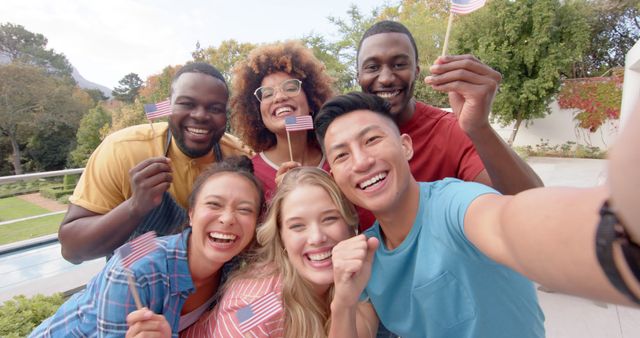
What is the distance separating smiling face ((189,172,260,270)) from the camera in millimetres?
2016

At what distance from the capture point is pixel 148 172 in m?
1.98

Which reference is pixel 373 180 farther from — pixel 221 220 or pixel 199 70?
pixel 199 70

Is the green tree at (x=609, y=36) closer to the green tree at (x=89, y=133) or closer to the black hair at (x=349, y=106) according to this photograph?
the black hair at (x=349, y=106)

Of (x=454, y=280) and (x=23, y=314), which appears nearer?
(x=454, y=280)

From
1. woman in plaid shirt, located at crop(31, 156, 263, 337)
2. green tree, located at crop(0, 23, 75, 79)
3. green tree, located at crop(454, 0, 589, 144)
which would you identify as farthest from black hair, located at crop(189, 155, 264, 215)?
green tree, located at crop(0, 23, 75, 79)

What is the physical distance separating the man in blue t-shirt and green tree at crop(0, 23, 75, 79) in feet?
162

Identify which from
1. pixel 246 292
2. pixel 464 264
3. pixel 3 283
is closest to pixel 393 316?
pixel 464 264

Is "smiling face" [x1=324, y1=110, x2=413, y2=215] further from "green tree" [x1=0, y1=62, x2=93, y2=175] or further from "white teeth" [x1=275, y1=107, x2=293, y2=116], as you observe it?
"green tree" [x1=0, y1=62, x2=93, y2=175]

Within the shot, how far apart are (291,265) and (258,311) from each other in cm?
34

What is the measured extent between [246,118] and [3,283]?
3984mm

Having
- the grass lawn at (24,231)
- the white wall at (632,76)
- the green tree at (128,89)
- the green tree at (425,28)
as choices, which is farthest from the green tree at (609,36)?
the green tree at (128,89)

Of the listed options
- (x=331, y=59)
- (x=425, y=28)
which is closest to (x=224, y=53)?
(x=331, y=59)

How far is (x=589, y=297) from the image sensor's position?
66 cm

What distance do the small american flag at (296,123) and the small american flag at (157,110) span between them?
79 cm
